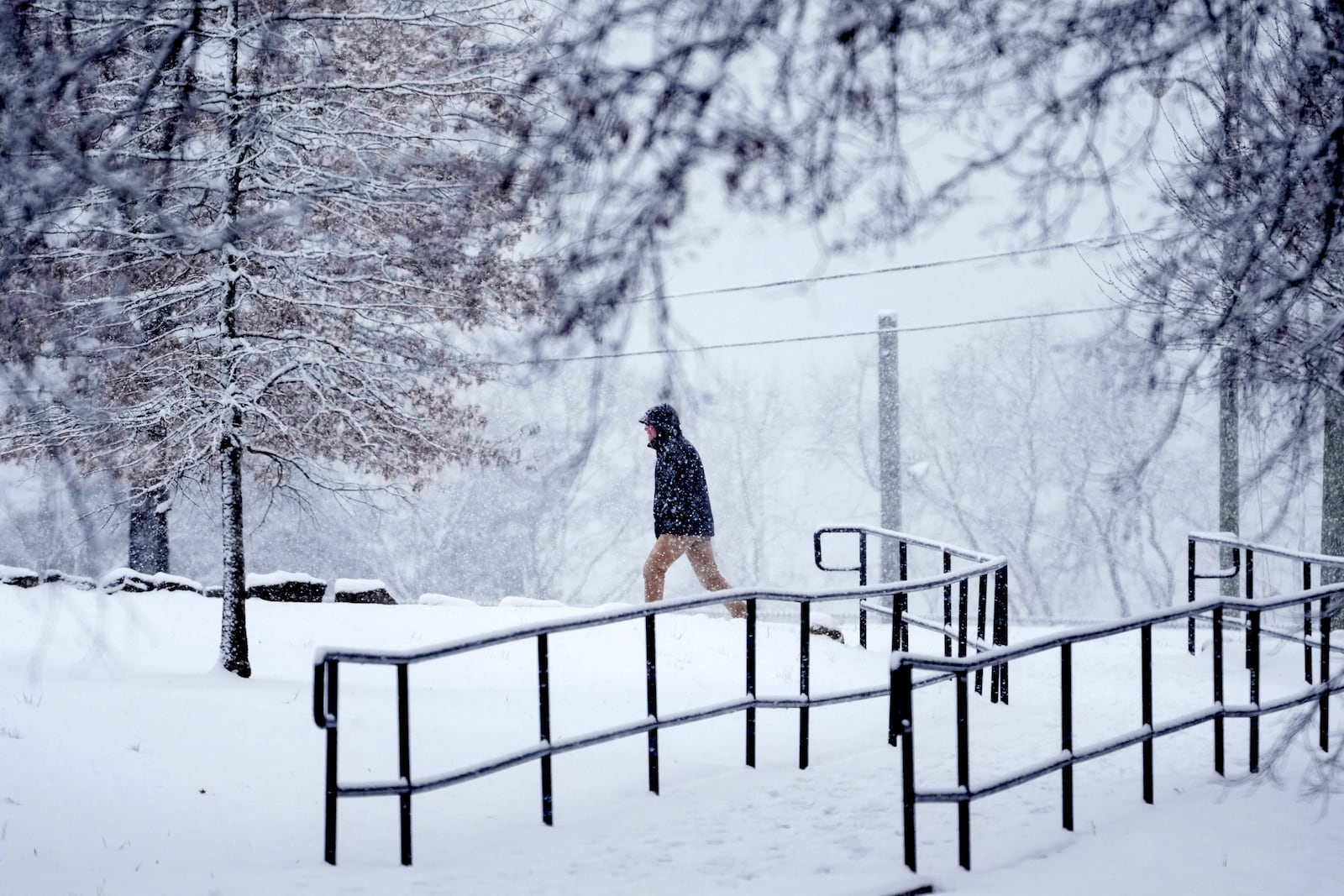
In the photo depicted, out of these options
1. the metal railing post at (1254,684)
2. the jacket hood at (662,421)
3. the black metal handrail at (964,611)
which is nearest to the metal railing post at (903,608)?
the black metal handrail at (964,611)

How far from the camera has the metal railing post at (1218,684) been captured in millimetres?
5820

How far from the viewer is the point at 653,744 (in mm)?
5906

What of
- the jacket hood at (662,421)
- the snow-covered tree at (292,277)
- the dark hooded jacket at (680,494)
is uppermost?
the snow-covered tree at (292,277)

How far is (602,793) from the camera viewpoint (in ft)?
19.9

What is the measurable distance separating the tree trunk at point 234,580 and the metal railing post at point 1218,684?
6668mm

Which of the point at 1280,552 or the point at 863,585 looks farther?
the point at 863,585

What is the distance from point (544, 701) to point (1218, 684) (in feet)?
10.3

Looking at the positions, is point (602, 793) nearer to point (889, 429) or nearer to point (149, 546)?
point (149, 546)

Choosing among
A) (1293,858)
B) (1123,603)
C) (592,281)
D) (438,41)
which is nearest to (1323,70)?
(592,281)

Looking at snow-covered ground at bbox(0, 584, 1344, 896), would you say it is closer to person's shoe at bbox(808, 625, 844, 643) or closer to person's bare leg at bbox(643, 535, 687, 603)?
person's bare leg at bbox(643, 535, 687, 603)

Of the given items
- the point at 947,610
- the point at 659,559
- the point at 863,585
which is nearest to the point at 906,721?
the point at 947,610

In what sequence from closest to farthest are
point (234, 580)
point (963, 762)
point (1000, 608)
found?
point (963, 762) → point (1000, 608) → point (234, 580)

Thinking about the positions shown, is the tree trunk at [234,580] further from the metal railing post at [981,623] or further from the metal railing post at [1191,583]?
the metal railing post at [1191,583]

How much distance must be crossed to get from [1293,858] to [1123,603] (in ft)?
97.2
